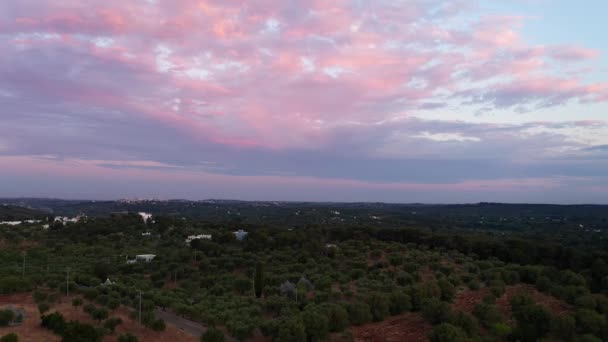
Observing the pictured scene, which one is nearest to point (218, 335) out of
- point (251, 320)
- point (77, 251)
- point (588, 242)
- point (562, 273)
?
point (251, 320)

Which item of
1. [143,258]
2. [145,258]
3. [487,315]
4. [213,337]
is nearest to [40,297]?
[213,337]

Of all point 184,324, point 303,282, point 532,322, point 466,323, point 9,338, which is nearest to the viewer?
point 9,338

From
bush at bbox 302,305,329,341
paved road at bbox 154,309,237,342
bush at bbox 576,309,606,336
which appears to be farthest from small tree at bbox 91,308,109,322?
bush at bbox 576,309,606,336

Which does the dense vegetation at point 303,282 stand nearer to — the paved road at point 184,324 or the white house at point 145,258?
the paved road at point 184,324

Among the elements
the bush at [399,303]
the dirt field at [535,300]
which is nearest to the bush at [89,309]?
the bush at [399,303]

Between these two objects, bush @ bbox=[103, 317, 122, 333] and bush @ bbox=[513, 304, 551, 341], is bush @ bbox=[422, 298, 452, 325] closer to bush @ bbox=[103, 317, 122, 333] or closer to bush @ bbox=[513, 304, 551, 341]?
bush @ bbox=[513, 304, 551, 341]

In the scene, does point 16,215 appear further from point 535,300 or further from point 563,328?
point 563,328
